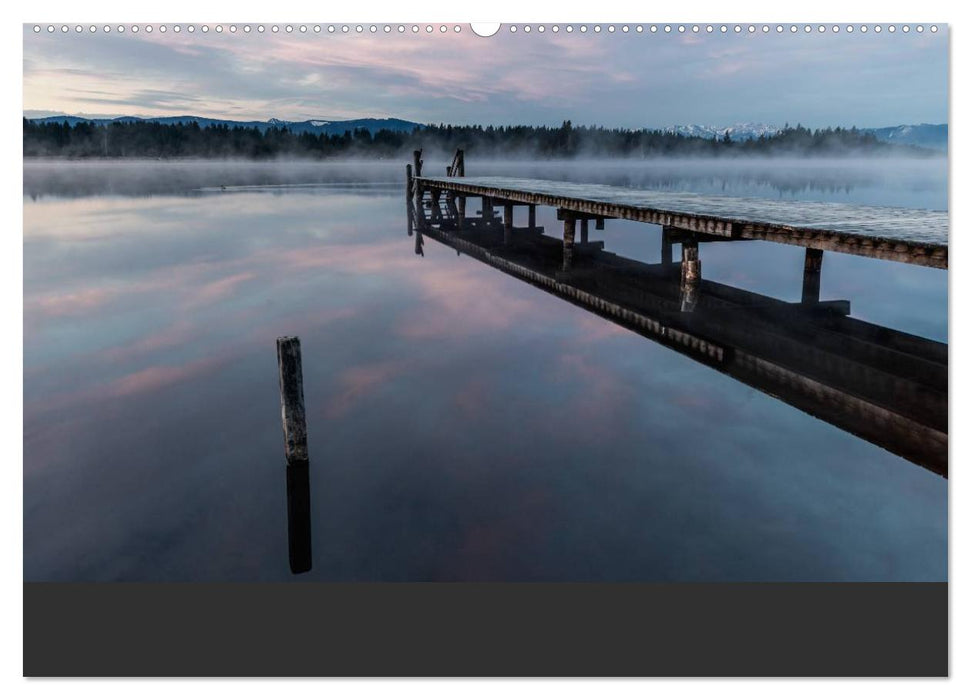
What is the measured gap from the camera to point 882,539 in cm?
739

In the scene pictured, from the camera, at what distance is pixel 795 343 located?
12.9m

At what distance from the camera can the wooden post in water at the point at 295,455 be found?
25.0 feet

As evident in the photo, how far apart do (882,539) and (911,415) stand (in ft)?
7.97

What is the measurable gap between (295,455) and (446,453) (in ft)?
6.46

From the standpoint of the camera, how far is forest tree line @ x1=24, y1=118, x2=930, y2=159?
15.1m

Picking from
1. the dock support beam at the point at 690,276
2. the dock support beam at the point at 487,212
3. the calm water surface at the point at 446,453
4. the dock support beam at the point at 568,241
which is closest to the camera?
the calm water surface at the point at 446,453

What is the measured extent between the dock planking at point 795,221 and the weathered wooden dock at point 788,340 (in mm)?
287

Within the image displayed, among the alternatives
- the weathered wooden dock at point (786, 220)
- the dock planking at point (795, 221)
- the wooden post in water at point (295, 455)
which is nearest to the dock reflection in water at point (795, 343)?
the weathered wooden dock at point (786, 220)

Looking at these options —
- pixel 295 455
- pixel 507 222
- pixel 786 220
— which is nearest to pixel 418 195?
pixel 507 222

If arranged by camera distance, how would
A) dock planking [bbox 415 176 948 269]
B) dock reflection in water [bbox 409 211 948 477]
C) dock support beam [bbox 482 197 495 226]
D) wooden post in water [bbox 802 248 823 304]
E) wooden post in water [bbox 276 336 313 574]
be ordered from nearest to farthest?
wooden post in water [bbox 276 336 313 574]
dock reflection in water [bbox 409 211 948 477]
dock planking [bbox 415 176 948 269]
wooden post in water [bbox 802 248 823 304]
dock support beam [bbox 482 197 495 226]

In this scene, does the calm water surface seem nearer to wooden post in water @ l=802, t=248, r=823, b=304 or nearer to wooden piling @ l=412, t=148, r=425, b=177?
wooden post in water @ l=802, t=248, r=823, b=304

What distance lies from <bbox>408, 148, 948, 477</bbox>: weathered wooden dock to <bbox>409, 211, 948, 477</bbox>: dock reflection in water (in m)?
0.02

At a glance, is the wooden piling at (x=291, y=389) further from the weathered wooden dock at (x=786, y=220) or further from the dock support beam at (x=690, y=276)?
the dock support beam at (x=690, y=276)

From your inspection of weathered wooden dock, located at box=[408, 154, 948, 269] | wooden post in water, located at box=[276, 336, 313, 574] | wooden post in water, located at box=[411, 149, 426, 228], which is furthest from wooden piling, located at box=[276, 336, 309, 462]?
wooden post in water, located at box=[411, 149, 426, 228]
